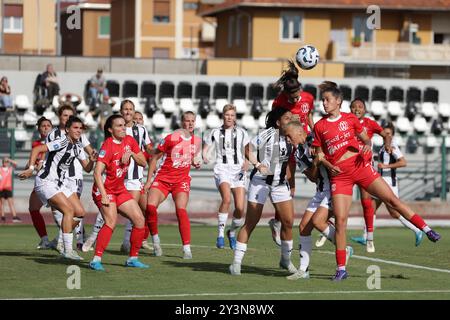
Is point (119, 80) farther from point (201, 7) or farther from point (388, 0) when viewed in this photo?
point (201, 7)

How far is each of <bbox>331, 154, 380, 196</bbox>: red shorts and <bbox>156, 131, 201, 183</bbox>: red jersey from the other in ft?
11.5

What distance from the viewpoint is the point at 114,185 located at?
52.1 feet

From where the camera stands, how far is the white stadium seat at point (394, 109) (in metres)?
48.7

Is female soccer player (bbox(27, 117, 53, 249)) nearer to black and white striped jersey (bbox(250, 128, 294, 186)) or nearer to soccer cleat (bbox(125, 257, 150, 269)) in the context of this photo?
soccer cleat (bbox(125, 257, 150, 269))

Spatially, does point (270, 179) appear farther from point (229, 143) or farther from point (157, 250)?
point (229, 143)

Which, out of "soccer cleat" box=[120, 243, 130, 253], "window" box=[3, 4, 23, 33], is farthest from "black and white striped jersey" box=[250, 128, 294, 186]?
"window" box=[3, 4, 23, 33]

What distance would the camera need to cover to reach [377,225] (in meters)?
27.5

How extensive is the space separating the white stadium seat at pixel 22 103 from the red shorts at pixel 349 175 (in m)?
28.6

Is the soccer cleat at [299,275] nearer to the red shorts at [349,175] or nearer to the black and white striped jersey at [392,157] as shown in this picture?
the red shorts at [349,175]

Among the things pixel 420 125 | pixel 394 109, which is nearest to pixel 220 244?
pixel 420 125

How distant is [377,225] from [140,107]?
2005 cm

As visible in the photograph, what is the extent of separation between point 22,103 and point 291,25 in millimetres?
32787

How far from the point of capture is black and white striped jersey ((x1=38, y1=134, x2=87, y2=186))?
1734 cm

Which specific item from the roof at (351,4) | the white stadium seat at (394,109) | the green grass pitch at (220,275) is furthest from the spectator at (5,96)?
the roof at (351,4)
